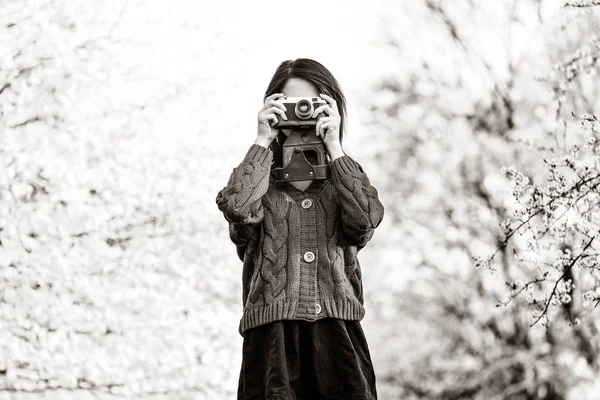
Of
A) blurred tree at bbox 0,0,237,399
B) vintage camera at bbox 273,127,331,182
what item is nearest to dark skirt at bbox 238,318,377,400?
vintage camera at bbox 273,127,331,182

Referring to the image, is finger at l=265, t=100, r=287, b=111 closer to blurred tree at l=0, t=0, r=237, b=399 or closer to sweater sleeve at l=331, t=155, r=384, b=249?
sweater sleeve at l=331, t=155, r=384, b=249

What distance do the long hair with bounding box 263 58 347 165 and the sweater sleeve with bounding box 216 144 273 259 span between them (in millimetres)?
151

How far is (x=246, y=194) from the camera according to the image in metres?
1.73

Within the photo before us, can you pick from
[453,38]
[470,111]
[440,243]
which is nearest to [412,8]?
[453,38]

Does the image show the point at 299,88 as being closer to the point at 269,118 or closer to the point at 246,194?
the point at 269,118

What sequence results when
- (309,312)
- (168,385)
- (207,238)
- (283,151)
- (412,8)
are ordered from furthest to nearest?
(412,8)
(207,238)
(168,385)
(283,151)
(309,312)

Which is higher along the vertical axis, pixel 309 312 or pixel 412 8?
pixel 412 8

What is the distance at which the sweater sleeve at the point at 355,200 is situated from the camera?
175cm

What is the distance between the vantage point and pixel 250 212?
1.75m

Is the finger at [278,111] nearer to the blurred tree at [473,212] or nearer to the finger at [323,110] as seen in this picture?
the finger at [323,110]

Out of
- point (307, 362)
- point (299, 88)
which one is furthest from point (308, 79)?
point (307, 362)

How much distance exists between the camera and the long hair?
195 cm

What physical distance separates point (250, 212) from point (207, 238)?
10.7 feet

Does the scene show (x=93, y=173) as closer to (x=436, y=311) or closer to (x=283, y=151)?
(x=283, y=151)
